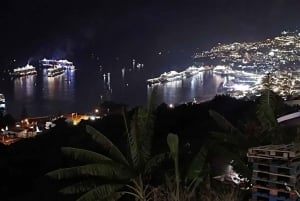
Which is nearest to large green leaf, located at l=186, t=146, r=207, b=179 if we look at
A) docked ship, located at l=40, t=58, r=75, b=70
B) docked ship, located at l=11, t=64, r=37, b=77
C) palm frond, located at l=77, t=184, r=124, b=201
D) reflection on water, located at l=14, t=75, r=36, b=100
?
palm frond, located at l=77, t=184, r=124, b=201

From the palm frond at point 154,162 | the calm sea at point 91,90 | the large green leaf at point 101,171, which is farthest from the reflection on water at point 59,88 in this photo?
the large green leaf at point 101,171

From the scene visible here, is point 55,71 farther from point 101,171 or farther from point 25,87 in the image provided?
point 101,171

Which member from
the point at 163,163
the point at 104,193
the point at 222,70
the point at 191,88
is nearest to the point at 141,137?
the point at 163,163

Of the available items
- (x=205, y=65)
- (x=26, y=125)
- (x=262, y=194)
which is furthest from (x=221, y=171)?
(x=205, y=65)

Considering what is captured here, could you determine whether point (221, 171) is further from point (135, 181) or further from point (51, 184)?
point (51, 184)

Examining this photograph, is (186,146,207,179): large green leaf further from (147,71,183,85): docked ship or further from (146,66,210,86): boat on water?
(146,66,210,86): boat on water

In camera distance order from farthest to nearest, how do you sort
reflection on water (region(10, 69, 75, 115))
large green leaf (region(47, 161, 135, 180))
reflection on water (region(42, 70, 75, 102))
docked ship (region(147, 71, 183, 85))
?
docked ship (region(147, 71, 183, 85))
reflection on water (region(42, 70, 75, 102))
reflection on water (region(10, 69, 75, 115))
large green leaf (region(47, 161, 135, 180))
